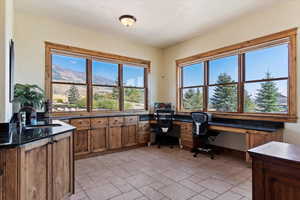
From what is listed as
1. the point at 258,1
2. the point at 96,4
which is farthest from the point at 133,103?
the point at 258,1

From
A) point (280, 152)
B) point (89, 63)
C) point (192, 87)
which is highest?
point (89, 63)

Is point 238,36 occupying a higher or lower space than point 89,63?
higher

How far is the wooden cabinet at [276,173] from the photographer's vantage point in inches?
42.8

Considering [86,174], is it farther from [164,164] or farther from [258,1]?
[258,1]

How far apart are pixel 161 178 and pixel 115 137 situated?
1.85m

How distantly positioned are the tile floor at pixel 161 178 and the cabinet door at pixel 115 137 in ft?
1.00

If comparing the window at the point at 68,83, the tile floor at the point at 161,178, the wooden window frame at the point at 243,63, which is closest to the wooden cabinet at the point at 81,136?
the tile floor at the point at 161,178

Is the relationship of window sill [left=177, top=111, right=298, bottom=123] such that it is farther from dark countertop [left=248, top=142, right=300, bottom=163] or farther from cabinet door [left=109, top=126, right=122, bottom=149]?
cabinet door [left=109, top=126, right=122, bottom=149]

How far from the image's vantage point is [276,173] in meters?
1.17

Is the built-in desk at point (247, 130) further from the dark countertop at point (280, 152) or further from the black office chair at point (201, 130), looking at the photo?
the dark countertop at point (280, 152)

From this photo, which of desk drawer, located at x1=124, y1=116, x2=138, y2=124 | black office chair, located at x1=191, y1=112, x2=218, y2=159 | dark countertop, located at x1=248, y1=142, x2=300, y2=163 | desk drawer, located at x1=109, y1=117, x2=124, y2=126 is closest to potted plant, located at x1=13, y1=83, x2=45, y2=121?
desk drawer, located at x1=109, y1=117, x2=124, y2=126

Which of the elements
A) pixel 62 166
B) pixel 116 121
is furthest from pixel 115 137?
pixel 62 166

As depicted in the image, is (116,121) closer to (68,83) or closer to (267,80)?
(68,83)

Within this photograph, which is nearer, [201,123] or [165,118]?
[201,123]
